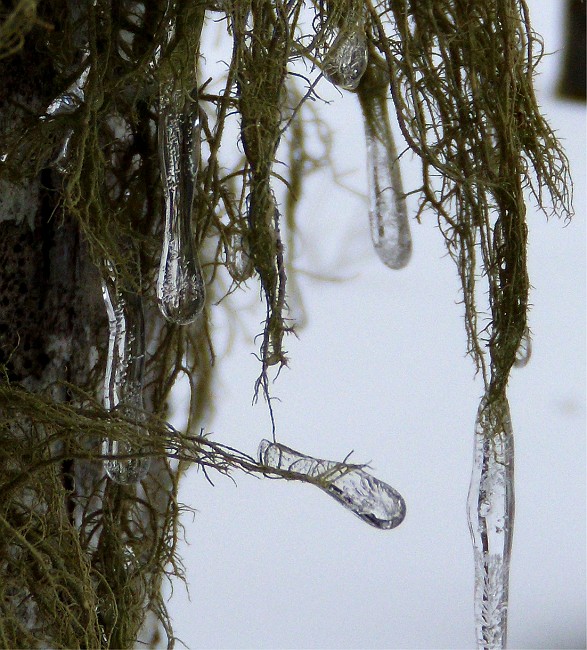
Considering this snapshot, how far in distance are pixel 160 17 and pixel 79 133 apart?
8cm

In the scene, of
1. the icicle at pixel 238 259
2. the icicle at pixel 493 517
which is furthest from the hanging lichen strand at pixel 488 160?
the icicle at pixel 238 259

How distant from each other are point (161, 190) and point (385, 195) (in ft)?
0.50

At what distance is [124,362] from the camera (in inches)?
17.0

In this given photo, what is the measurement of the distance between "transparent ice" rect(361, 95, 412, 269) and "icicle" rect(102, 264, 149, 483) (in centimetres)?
18

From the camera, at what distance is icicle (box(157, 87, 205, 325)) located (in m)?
0.40

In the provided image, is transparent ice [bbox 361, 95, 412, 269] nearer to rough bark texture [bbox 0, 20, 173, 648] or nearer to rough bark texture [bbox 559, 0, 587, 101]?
rough bark texture [bbox 0, 20, 173, 648]

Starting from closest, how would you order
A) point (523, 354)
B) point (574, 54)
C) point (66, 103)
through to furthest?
point (66, 103)
point (523, 354)
point (574, 54)

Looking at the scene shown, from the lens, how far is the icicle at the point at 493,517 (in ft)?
1.48

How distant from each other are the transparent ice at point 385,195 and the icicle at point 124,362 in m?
0.18

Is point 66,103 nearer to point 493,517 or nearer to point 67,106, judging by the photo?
point 67,106

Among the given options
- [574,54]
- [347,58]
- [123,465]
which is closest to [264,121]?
[347,58]

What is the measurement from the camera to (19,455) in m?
0.40

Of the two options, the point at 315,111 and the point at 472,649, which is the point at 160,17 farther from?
the point at 472,649

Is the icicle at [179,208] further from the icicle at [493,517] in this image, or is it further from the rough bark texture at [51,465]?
the icicle at [493,517]
